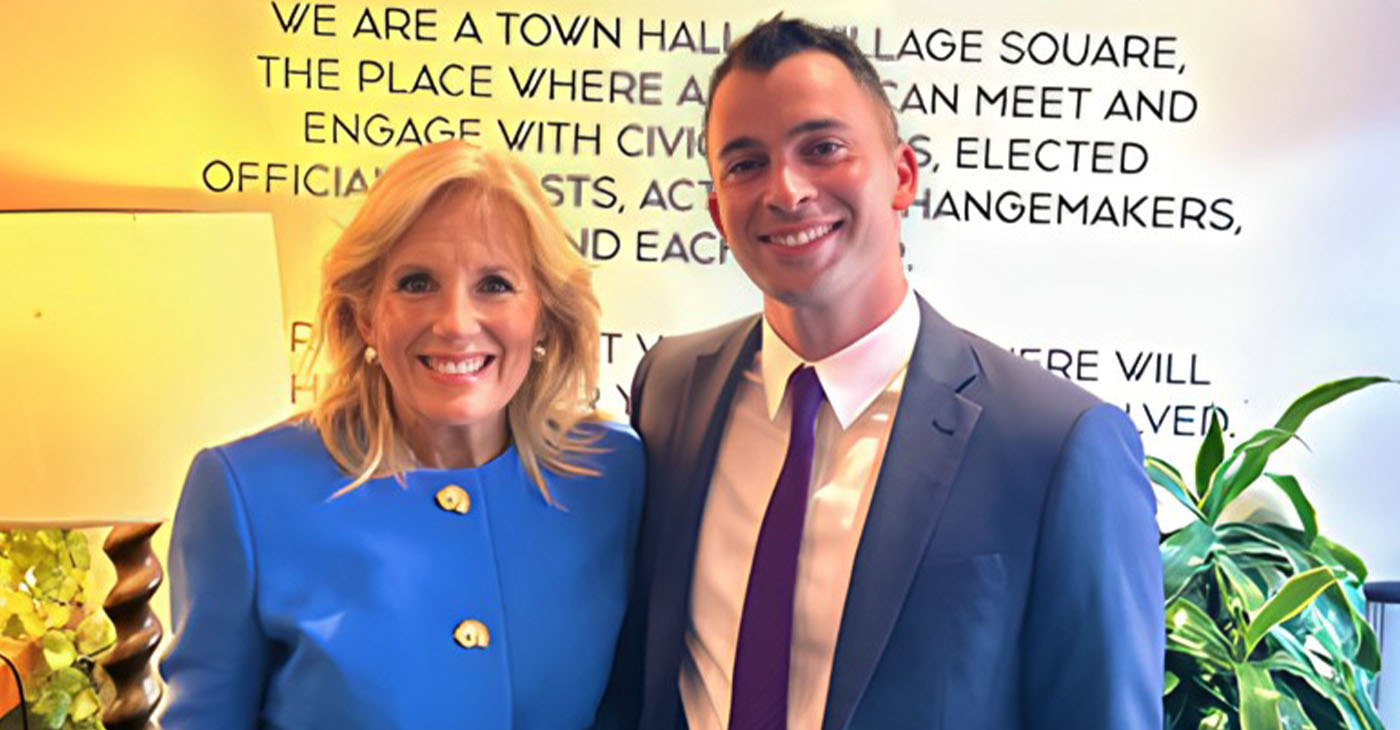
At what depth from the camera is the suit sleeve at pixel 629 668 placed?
1716mm

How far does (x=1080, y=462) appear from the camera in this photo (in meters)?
1.42

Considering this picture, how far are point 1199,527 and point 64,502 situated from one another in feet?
6.30

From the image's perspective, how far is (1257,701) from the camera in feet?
6.27

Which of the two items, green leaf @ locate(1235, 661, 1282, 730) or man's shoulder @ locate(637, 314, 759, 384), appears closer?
man's shoulder @ locate(637, 314, 759, 384)

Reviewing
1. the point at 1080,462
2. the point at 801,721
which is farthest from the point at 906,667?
the point at 1080,462

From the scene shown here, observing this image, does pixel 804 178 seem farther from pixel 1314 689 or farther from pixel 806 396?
pixel 1314 689

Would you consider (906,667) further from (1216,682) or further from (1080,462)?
(1216,682)

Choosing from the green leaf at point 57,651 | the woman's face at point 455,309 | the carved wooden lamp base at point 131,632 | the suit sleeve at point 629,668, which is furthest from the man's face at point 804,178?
the green leaf at point 57,651

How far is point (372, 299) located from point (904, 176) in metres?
0.71

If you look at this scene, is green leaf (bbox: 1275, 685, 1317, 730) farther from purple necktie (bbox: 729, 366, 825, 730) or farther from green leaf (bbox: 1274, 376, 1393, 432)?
purple necktie (bbox: 729, 366, 825, 730)

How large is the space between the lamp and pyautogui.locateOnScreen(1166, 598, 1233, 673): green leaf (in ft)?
5.07

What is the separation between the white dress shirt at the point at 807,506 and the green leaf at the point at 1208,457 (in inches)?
34.4

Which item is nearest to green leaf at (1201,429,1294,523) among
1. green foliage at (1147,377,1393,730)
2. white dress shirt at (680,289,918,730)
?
green foliage at (1147,377,1393,730)

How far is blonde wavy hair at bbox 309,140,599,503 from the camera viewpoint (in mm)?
1488
